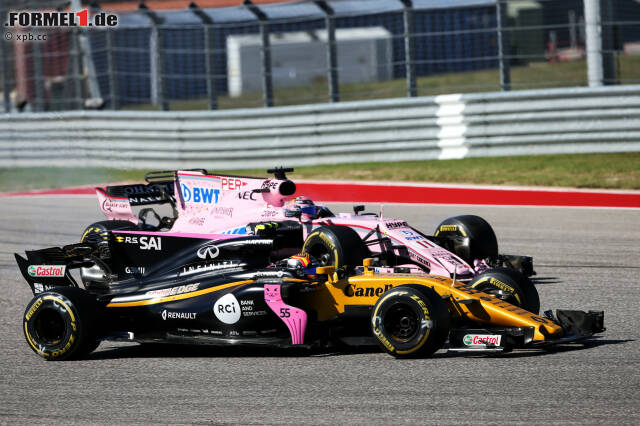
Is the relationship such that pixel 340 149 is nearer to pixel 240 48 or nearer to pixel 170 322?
pixel 240 48

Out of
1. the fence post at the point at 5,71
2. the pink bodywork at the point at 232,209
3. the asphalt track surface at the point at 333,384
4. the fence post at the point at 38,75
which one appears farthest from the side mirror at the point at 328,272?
the fence post at the point at 5,71

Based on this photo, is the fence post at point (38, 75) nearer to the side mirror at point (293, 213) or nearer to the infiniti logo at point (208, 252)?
the side mirror at point (293, 213)

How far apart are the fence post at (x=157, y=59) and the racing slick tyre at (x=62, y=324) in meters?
13.2

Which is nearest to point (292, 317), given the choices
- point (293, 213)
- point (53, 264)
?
point (53, 264)

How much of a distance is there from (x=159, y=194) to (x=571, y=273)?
472 centimetres

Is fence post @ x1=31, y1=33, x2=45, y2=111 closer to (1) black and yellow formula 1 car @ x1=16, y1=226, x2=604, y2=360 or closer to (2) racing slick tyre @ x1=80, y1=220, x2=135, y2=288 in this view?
(2) racing slick tyre @ x1=80, y1=220, x2=135, y2=288

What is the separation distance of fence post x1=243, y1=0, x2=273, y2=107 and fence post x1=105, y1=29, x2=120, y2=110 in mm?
3089

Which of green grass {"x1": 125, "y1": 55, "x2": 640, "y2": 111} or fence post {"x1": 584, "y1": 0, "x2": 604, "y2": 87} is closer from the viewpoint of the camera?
fence post {"x1": 584, "y1": 0, "x2": 604, "y2": 87}

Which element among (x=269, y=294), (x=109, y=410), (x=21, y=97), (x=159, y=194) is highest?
(x=21, y=97)

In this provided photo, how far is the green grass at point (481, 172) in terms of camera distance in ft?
56.5

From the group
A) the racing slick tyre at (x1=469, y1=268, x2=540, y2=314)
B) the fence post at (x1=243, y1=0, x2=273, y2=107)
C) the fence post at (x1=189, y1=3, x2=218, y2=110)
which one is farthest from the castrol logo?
the fence post at (x1=189, y1=3, x2=218, y2=110)

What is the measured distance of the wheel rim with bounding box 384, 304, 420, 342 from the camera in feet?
24.1

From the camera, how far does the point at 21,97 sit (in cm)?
2522

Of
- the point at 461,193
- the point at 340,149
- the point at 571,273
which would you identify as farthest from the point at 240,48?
the point at 571,273
